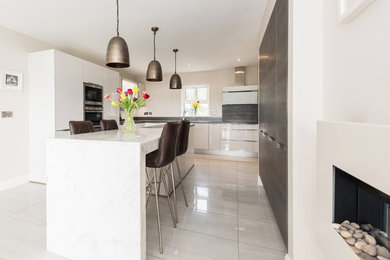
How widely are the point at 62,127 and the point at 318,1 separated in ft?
11.9

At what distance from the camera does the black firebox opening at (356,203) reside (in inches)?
25.5

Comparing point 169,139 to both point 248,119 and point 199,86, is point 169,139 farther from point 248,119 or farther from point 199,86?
point 199,86

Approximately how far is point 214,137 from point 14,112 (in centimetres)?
407

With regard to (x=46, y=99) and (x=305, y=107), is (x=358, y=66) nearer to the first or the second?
(x=305, y=107)

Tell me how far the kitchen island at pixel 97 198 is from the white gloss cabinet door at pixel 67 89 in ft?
6.51

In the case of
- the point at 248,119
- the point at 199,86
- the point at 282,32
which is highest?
the point at 199,86

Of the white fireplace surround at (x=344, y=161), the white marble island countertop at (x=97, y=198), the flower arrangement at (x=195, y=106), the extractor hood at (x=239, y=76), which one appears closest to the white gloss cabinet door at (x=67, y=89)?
the white marble island countertop at (x=97, y=198)

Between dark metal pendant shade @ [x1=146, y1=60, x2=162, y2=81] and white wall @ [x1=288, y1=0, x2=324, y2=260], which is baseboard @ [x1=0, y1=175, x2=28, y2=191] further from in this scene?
white wall @ [x1=288, y1=0, x2=324, y2=260]

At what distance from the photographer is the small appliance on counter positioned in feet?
11.5

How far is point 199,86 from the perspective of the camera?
5.67 meters

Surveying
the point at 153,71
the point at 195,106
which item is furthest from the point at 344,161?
the point at 195,106

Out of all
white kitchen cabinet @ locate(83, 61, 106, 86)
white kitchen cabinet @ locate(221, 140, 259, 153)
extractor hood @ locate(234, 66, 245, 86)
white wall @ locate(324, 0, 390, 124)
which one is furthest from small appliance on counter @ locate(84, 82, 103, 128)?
white wall @ locate(324, 0, 390, 124)

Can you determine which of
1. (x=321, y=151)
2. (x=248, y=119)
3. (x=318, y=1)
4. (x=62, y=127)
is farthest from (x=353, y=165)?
(x=248, y=119)

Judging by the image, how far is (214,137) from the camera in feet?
16.4
